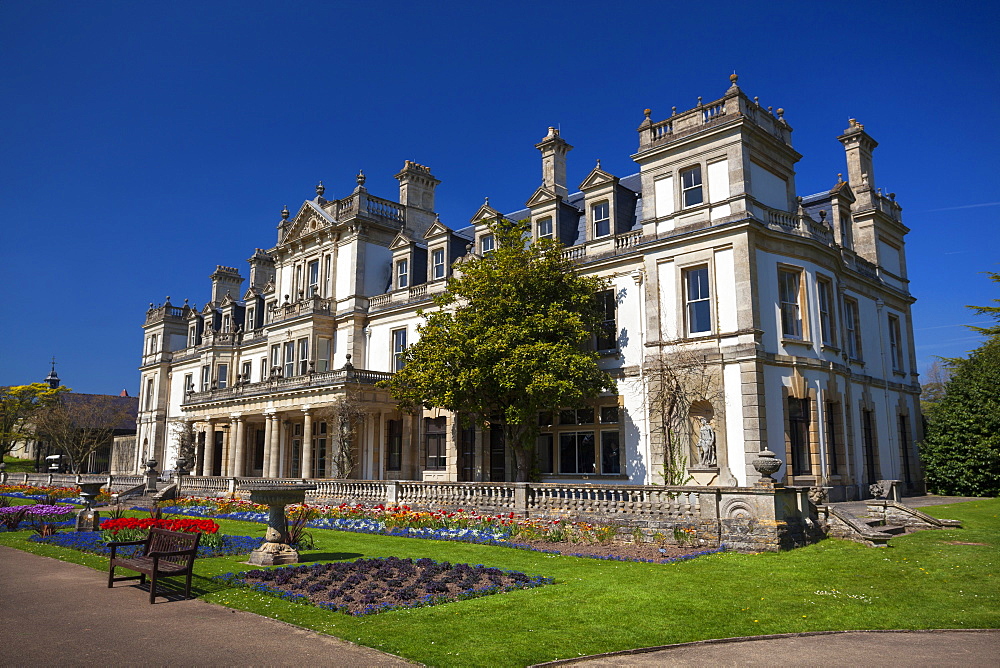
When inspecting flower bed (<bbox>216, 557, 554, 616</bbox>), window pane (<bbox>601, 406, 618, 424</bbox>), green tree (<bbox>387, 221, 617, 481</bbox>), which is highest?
green tree (<bbox>387, 221, 617, 481</bbox>)

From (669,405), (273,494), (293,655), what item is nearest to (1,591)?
(273,494)

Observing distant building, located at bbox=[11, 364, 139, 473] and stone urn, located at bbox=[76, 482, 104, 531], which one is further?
distant building, located at bbox=[11, 364, 139, 473]

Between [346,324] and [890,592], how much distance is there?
98.6 ft

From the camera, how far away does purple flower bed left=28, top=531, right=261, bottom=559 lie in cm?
1479

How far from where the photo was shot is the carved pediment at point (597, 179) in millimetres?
26938

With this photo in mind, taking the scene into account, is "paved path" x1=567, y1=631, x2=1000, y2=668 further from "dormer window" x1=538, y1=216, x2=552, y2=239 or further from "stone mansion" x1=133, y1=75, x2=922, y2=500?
"dormer window" x1=538, y1=216, x2=552, y2=239

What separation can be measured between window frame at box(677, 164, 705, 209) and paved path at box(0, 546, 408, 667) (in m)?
19.8

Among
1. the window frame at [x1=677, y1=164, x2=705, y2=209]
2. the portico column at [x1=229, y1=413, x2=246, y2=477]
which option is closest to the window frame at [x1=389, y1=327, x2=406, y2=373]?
the portico column at [x1=229, y1=413, x2=246, y2=477]

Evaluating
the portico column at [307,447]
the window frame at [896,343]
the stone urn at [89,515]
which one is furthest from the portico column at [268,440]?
the window frame at [896,343]

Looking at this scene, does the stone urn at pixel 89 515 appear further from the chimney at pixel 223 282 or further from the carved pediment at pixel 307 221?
the chimney at pixel 223 282

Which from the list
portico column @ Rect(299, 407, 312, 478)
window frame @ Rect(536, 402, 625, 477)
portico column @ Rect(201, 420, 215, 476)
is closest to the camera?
window frame @ Rect(536, 402, 625, 477)

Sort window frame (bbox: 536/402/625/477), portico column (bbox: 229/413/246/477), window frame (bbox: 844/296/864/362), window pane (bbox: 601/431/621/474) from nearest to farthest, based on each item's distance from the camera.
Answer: window pane (bbox: 601/431/621/474)
window frame (bbox: 536/402/625/477)
window frame (bbox: 844/296/864/362)
portico column (bbox: 229/413/246/477)

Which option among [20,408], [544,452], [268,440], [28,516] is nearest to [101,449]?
[20,408]

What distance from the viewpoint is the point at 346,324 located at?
122ft
